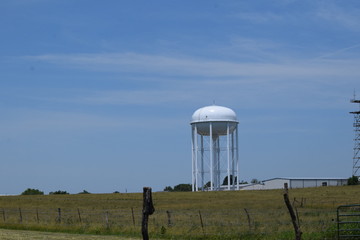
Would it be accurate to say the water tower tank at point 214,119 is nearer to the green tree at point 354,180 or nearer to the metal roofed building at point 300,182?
the green tree at point 354,180

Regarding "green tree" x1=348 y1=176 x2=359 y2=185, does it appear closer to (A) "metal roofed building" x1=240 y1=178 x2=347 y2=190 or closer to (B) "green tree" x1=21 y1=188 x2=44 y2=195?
(A) "metal roofed building" x1=240 y1=178 x2=347 y2=190

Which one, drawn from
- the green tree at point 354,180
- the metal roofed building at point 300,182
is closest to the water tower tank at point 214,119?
the green tree at point 354,180

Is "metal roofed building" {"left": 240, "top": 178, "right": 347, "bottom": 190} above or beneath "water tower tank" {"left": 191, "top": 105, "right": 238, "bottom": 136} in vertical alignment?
beneath

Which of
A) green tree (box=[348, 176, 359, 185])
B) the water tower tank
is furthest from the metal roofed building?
the water tower tank

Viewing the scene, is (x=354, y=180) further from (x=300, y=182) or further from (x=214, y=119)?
(x=214, y=119)

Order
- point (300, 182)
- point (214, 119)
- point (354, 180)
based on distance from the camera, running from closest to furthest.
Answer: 1. point (214, 119)
2. point (354, 180)
3. point (300, 182)

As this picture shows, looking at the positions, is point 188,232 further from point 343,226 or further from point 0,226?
point 0,226

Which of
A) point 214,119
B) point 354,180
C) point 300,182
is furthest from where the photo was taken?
point 300,182

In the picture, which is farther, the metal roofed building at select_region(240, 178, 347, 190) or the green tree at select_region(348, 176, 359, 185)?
the metal roofed building at select_region(240, 178, 347, 190)

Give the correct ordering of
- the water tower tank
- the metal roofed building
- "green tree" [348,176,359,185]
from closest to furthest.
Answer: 1. the water tower tank
2. "green tree" [348,176,359,185]
3. the metal roofed building

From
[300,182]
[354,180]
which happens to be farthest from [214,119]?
[300,182]

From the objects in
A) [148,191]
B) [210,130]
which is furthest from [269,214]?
[210,130]

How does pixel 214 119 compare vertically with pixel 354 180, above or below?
above

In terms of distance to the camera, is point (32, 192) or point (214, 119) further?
point (32, 192)
